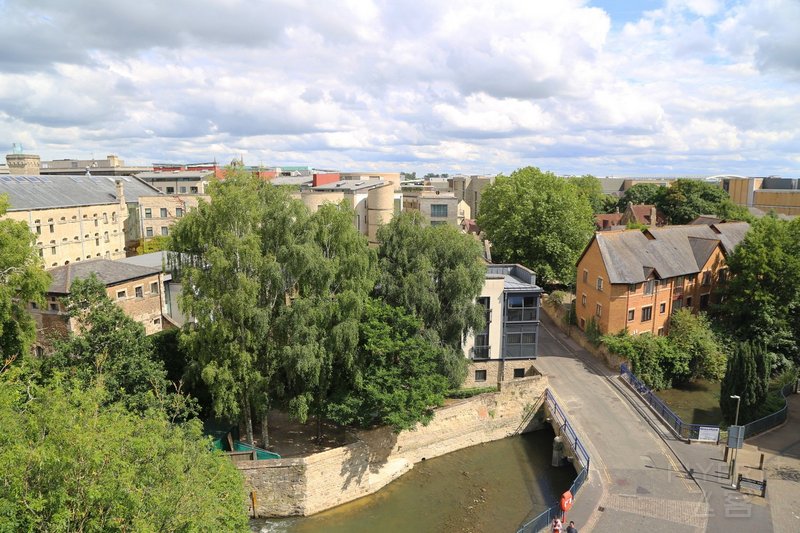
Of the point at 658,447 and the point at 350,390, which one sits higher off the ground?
the point at 350,390

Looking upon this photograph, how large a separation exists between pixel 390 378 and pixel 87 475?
14.9m

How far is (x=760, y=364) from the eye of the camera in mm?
30688

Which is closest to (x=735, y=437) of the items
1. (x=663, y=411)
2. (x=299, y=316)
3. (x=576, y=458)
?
(x=663, y=411)

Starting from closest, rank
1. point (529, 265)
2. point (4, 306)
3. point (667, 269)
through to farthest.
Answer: point (4, 306) < point (667, 269) < point (529, 265)

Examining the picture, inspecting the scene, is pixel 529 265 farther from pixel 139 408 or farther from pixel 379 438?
pixel 139 408

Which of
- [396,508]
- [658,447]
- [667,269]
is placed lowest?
[396,508]

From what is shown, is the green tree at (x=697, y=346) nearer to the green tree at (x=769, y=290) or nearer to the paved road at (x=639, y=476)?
the green tree at (x=769, y=290)

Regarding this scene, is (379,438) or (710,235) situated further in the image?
(710,235)

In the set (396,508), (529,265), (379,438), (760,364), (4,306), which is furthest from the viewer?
(529,265)

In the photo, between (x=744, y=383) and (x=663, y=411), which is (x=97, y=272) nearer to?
(x=663, y=411)

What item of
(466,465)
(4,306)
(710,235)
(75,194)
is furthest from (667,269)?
(75,194)

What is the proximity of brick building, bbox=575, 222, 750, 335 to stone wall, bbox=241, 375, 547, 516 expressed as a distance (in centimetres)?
1053

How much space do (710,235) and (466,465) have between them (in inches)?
1239

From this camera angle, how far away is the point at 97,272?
3116 centimetres
